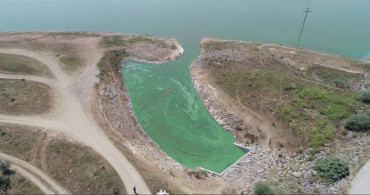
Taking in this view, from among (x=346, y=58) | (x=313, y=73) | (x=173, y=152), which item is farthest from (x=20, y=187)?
(x=346, y=58)

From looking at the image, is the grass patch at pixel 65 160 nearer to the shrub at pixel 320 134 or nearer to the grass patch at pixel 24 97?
the grass patch at pixel 24 97

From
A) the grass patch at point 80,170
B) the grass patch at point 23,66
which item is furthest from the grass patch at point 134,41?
the grass patch at point 80,170

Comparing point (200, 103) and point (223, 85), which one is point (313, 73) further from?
point (200, 103)

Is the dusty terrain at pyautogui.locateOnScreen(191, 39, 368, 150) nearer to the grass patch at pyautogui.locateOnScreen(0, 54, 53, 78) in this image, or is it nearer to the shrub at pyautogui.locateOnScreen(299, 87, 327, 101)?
the shrub at pyautogui.locateOnScreen(299, 87, 327, 101)

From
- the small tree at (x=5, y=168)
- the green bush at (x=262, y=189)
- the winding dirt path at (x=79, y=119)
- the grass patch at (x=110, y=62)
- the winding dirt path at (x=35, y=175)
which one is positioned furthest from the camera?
the grass patch at (x=110, y=62)

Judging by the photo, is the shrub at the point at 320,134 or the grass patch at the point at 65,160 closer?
the grass patch at the point at 65,160

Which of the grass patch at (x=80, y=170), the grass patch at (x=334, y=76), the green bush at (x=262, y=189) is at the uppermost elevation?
the grass patch at (x=334, y=76)

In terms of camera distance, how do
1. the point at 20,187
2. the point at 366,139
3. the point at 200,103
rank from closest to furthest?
the point at 20,187 < the point at 366,139 < the point at 200,103
